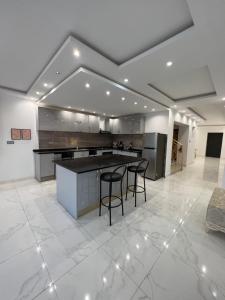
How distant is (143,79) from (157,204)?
9.02 feet

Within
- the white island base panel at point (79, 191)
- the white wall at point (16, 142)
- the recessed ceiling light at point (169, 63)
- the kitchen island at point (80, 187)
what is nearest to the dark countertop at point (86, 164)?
the kitchen island at point (80, 187)

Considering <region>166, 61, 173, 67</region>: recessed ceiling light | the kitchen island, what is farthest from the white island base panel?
<region>166, 61, 173, 67</region>: recessed ceiling light

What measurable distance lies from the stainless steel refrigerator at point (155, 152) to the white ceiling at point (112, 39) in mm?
2234

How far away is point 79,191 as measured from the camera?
250 centimetres

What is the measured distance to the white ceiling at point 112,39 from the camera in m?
1.42

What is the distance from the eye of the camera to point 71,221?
97.3 inches

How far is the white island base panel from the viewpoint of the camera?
2.50m

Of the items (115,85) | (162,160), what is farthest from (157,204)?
(115,85)

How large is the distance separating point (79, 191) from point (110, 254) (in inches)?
42.6

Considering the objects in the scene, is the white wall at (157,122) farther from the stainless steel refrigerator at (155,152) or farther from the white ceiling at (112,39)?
the white ceiling at (112,39)

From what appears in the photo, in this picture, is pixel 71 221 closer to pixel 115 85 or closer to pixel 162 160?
pixel 115 85

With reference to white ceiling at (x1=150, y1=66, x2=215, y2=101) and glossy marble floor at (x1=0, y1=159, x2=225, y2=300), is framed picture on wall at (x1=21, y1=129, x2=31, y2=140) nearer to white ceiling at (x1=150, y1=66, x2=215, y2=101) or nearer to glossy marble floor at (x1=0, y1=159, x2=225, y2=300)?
glossy marble floor at (x1=0, y1=159, x2=225, y2=300)

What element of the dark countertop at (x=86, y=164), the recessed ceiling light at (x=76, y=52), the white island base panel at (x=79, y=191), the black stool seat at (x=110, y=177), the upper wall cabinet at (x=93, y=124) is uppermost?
the recessed ceiling light at (x=76, y=52)

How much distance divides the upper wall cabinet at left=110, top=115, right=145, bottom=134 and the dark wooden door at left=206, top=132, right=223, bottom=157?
875cm
